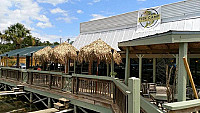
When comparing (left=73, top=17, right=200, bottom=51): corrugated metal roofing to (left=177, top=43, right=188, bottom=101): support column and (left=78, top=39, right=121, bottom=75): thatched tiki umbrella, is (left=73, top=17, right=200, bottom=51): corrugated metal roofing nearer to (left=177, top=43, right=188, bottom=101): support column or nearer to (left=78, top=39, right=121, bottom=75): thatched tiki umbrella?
(left=78, top=39, right=121, bottom=75): thatched tiki umbrella

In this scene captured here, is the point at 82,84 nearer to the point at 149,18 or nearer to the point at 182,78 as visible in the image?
the point at 182,78

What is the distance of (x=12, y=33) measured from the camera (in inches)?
1264

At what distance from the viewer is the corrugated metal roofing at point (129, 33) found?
31.7 ft

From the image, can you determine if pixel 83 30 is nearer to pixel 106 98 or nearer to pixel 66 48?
pixel 66 48

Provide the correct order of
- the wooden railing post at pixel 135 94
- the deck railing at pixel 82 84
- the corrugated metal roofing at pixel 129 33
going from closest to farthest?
the wooden railing post at pixel 135 94 < the deck railing at pixel 82 84 < the corrugated metal roofing at pixel 129 33

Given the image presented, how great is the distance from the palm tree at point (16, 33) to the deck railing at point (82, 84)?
22.9 meters

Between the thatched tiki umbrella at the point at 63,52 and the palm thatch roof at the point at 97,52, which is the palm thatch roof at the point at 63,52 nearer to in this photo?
the thatched tiki umbrella at the point at 63,52

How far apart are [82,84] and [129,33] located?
6.59 metres

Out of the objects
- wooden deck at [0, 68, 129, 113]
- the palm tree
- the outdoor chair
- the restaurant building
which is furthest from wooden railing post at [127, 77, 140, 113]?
the palm tree

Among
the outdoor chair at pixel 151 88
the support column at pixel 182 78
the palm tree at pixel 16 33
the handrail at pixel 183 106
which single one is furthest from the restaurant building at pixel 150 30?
the palm tree at pixel 16 33

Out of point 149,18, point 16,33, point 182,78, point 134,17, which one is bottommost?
point 182,78

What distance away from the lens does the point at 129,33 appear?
12320mm

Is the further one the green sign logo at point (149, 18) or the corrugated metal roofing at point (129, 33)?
the green sign logo at point (149, 18)

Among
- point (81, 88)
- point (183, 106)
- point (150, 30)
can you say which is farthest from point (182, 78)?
point (150, 30)
